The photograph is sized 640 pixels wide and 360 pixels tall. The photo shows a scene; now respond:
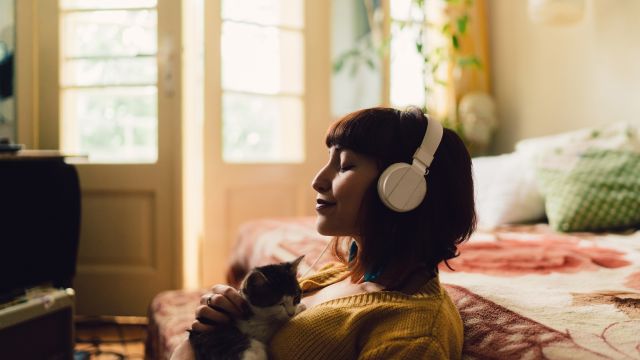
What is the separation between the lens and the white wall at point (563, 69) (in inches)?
94.7

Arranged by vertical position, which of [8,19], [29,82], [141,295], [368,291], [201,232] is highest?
[8,19]

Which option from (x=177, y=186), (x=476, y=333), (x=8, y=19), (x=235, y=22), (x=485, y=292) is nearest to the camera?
(x=476, y=333)

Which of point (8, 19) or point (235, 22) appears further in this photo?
point (235, 22)

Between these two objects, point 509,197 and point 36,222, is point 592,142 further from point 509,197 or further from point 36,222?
point 36,222

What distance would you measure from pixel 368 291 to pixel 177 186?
202cm

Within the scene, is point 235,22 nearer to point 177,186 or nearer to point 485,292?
point 177,186

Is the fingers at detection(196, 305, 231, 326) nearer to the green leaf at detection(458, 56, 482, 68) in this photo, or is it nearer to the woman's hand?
the woman's hand

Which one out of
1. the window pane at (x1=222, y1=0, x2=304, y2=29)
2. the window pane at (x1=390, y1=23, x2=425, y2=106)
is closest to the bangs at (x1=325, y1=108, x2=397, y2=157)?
the window pane at (x1=222, y1=0, x2=304, y2=29)

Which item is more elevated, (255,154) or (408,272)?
(255,154)

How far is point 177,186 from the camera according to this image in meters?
2.64

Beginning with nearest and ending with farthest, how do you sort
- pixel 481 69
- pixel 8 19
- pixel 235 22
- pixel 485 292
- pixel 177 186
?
pixel 485 292 < pixel 8 19 < pixel 177 186 < pixel 235 22 < pixel 481 69

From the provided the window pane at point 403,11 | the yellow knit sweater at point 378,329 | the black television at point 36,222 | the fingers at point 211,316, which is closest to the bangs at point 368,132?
the yellow knit sweater at point 378,329

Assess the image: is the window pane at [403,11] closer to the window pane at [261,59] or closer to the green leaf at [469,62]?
the green leaf at [469,62]

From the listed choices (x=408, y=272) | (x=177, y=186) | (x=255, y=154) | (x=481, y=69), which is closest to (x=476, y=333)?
(x=408, y=272)
